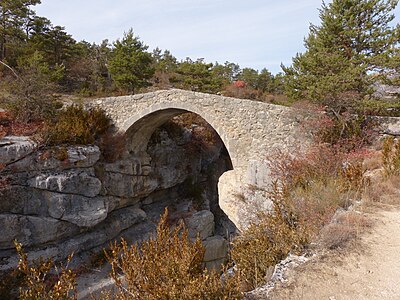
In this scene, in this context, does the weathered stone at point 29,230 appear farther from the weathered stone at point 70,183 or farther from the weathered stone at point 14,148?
the weathered stone at point 14,148

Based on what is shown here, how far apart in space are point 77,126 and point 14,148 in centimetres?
219

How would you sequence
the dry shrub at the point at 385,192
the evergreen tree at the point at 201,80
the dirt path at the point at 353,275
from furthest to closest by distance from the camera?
the evergreen tree at the point at 201,80
the dry shrub at the point at 385,192
the dirt path at the point at 353,275

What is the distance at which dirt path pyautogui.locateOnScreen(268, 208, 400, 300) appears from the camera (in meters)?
2.31

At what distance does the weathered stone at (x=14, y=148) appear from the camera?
7438mm

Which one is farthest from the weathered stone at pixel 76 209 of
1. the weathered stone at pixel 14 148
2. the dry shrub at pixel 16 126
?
the dry shrub at pixel 16 126

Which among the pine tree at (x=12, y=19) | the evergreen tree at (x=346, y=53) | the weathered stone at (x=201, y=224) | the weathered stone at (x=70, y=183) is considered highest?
the pine tree at (x=12, y=19)

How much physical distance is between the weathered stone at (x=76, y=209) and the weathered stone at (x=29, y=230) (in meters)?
0.27

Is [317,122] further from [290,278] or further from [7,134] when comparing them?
[7,134]

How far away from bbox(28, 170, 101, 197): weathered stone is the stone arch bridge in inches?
132

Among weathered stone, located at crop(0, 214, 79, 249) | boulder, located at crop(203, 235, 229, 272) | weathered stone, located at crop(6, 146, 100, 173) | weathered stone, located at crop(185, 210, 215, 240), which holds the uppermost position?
weathered stone, located at crop(6, 146, 100, 173)

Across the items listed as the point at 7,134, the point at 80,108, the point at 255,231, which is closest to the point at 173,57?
the point at 80,108

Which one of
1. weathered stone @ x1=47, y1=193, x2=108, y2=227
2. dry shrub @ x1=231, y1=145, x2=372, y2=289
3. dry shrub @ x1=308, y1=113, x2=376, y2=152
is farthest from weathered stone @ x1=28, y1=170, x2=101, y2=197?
dry shrub @ x1=308, y1=113, x2=376, y2=152

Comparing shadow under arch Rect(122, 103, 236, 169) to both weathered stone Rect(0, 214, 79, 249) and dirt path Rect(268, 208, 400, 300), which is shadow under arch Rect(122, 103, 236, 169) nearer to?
weathered stone Rect(0, 214, 79, 249)

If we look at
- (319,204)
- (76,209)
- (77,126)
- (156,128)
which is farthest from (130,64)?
(319,204)
